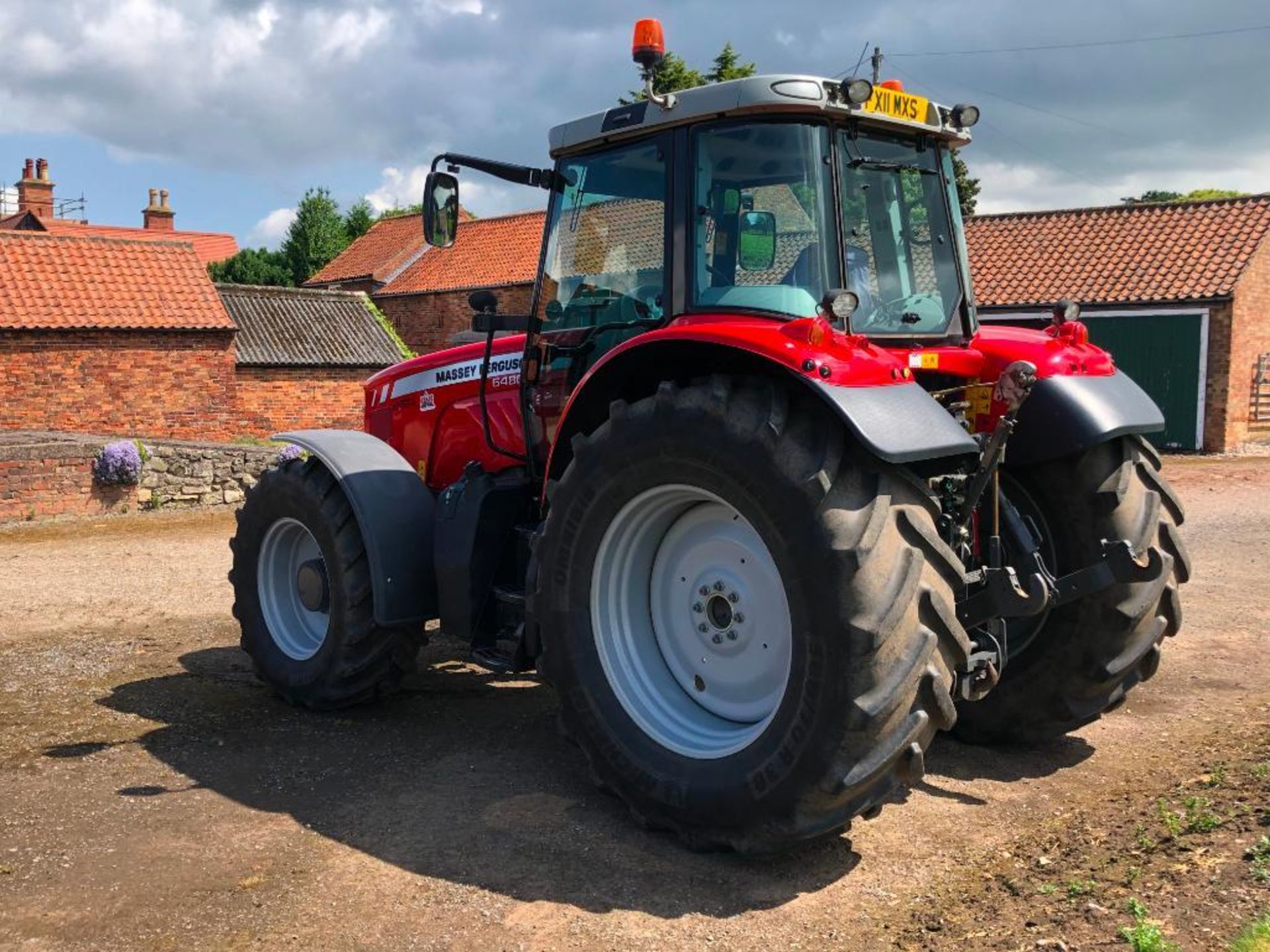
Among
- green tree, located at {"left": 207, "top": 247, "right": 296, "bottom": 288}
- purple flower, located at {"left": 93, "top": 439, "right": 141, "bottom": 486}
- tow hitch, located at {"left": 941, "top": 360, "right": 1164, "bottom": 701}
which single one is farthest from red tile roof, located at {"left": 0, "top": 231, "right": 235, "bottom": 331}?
green tree, located at {"left": 207, "top": 247, "right": 296, "bottom": 288}

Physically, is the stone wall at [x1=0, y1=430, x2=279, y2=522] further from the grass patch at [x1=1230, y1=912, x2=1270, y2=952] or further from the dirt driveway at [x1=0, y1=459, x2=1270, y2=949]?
the grass patch at [x1=1230, y1=912, x2=1270, y2=952]

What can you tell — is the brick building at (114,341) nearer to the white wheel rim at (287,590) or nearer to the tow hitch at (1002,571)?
the white wheel rim at (287,590)

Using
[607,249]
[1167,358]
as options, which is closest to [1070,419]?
[607,249]

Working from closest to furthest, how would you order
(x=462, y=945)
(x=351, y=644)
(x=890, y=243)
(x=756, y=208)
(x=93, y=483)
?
(x=462, y=945) < (x=756, y=208) < (x=890, y=243) < (x=351, y=644) < (x=93, y=483)

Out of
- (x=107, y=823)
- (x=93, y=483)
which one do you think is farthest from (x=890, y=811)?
(x=93, y=483)

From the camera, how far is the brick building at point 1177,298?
20.6 meters

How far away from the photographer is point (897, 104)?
14.6 feet

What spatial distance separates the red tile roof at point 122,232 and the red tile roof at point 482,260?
7833 mm

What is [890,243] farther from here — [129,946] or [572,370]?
[129,946]

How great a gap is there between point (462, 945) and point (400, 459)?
2710mm

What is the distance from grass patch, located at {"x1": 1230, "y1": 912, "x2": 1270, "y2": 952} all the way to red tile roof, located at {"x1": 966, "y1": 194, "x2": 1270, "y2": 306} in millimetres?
19290

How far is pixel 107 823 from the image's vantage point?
426 centimetres

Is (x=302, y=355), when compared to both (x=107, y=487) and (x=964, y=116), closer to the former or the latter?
(x=107, y=487)

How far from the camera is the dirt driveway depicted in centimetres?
345
